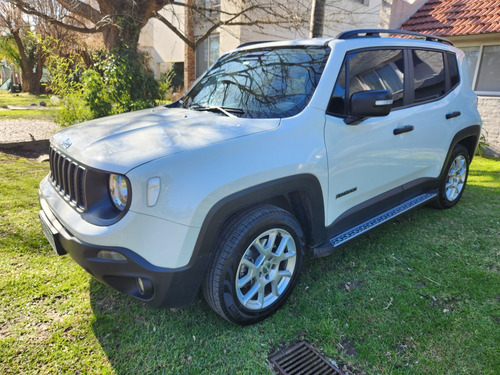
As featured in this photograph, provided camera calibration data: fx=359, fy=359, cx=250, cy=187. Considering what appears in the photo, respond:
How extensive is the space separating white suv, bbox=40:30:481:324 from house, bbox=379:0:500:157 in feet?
19.5

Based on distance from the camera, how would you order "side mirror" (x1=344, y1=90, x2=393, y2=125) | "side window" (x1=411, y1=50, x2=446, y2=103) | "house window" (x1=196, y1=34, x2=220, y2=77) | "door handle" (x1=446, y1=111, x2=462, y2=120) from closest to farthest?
"side mirror" (x1=344, y1=90, x2=393, y2=125) < "side window" (x1=411, y1=50, x2=446, y2=103) < "door handle" (x1=446, y1=111, x2=462, y2=120) < "house window" (x1=196, y1=34, x2=220, y2=77)

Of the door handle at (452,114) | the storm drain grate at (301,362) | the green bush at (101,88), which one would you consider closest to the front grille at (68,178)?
the storm drain grate at (301,362)

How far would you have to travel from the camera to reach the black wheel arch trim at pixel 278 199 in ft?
6.97

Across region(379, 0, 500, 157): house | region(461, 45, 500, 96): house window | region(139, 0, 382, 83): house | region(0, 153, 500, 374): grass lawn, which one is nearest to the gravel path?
region(139, 0, 382, 83): house

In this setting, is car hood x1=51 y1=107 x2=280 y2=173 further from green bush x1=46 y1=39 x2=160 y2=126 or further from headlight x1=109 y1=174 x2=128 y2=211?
Answer: green bush x1=46 y1=39 x2=160 y2=126

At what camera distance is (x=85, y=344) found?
2.38 meters

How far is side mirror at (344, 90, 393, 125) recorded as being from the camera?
2684mm

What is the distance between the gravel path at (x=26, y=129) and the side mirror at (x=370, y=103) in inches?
303

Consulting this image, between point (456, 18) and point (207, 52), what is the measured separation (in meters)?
9.79

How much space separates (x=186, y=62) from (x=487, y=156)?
460 inches

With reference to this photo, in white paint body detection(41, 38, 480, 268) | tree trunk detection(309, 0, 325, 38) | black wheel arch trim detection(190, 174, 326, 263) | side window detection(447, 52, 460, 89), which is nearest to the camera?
white paint body detection(41, 38, 480, 268)

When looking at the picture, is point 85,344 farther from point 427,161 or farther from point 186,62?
point 186,62

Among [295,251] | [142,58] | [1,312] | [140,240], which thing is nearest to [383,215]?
[295,251]

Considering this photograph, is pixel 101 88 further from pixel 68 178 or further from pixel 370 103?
pixel 370 103
